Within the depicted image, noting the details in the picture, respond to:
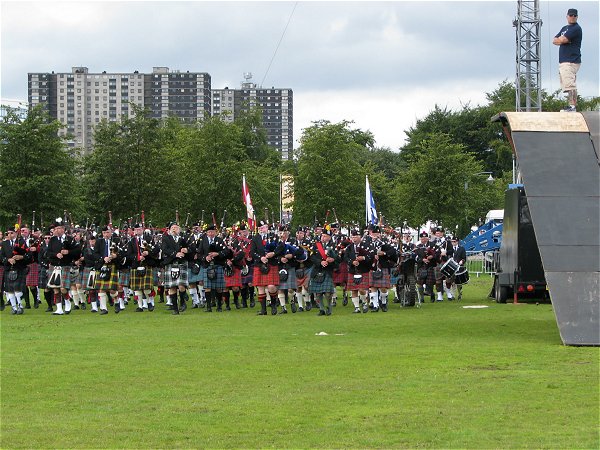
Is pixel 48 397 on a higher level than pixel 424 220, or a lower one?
lower

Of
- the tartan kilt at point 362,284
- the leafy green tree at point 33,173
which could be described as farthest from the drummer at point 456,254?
the leafy green tree at point 33,173

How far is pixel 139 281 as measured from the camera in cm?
2217

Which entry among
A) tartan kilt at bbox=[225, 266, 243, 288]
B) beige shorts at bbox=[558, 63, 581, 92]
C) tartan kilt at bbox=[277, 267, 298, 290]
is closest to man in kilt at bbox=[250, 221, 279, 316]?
tartan kilt at bbox=[277, 267, 298, 290]

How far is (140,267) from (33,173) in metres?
16.3

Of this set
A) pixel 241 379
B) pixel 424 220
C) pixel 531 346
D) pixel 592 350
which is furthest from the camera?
pixel 424 220

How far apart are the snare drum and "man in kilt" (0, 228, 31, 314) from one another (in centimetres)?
925

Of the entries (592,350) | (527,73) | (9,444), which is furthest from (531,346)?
→ (527,73)

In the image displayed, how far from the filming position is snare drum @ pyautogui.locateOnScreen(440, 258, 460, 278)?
23.6 m

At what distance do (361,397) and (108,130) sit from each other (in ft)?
98.8

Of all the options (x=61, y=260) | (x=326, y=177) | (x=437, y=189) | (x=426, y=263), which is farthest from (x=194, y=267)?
(x=437, y=189)

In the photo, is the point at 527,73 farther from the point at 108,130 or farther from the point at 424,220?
the point at 108,130

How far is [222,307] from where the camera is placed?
23703 millimetres

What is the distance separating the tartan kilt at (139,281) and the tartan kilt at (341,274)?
4028mm

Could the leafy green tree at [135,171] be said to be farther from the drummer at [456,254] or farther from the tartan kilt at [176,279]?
the tartan kilt at [176,279]
